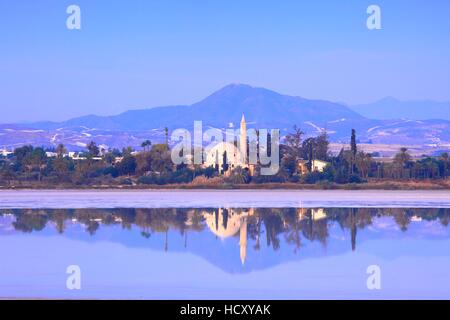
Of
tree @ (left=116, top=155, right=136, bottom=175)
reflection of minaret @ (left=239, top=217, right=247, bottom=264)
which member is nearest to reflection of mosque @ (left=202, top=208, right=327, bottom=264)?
reflection of minaret @ (left=239, top=217, right=247, bottom=264)

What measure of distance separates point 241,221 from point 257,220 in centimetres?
53

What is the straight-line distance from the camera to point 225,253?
1243 cm

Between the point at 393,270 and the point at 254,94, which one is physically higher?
the point at 254,94

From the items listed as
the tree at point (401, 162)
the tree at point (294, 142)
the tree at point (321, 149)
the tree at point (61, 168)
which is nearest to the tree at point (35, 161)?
the tree at point (61, 168)

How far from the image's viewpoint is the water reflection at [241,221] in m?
14.6

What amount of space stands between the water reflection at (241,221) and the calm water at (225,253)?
0.02 meters

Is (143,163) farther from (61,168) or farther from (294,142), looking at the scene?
(294,142)

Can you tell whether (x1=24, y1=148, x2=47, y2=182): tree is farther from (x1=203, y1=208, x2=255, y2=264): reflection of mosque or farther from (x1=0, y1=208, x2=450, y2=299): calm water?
(x1=203, y1=208, x2=255, y2=264): reflection of mosque

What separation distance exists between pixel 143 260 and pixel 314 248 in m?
2.75

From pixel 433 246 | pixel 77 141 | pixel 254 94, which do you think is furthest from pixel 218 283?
pixel 254 94

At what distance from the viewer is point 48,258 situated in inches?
452

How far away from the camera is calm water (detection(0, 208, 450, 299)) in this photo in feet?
29.5
